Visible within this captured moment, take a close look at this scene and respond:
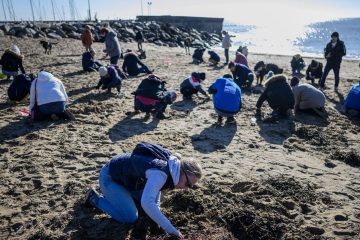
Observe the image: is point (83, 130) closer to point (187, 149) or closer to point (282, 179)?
point (187, 149)

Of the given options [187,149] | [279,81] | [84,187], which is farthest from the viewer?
[279,81]

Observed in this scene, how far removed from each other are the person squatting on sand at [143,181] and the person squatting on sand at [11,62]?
7760 mm

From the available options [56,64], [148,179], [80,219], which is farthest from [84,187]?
[56,64]

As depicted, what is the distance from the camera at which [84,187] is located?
170 inches

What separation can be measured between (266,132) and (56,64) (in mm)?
9800

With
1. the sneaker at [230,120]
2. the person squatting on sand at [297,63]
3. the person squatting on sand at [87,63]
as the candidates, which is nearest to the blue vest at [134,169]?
the sneaker at [230,120]

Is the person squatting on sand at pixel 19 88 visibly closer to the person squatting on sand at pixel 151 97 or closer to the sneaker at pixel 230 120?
the person squatting on sand at pixel 151 97

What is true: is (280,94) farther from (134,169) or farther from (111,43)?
(111,43)

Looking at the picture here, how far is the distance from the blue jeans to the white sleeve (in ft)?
13.4

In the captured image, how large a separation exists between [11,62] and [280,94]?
793 centimetres

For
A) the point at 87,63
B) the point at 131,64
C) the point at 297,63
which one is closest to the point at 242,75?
the point at 131,64

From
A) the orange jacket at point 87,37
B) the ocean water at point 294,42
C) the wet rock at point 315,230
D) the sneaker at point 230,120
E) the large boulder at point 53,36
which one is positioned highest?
the orange jacket at point 87,37

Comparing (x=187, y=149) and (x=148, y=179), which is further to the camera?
(x=187, y=149)

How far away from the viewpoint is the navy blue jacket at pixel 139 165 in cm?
309
